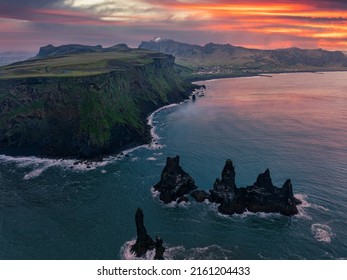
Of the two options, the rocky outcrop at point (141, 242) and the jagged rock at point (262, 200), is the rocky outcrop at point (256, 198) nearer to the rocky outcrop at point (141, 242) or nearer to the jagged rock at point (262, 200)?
the jagged rock at point (262, 200)

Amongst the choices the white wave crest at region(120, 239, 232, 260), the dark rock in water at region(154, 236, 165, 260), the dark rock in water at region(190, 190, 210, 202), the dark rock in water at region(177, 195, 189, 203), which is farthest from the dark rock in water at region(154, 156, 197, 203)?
the dark rock in water at region(154, 236, 165, 260)

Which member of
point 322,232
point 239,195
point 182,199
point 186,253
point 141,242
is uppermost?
point 239,195

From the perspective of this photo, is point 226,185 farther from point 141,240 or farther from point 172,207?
point 141,240

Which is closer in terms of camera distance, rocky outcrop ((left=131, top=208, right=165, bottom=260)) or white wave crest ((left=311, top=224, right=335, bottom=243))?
rocky outcrop ((left=131, top=208, right=165, bottom=260))

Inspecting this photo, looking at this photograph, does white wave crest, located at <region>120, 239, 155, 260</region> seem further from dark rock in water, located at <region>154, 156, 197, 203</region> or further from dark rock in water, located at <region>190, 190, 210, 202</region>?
dark rock in water, located at <region>190, 190, 210, 202</region>

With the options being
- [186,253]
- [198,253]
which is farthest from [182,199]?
[198,253]

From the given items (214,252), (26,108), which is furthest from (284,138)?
(26,108)

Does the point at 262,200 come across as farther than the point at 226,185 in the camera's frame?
No
